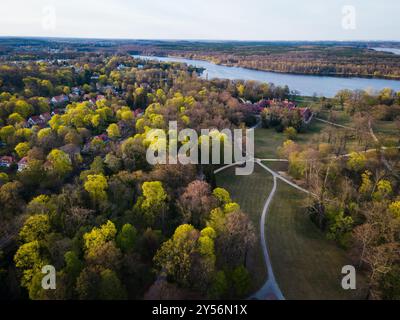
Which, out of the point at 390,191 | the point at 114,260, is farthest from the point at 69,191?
the point at 390,191

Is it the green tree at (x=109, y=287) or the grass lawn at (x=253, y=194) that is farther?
the grass lawn at (x=253, y=194)

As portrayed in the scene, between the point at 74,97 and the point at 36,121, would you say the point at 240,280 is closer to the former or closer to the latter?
the point at 36,121

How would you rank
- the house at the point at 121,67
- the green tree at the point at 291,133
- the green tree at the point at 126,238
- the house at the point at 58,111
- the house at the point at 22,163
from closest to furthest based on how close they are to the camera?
the green tree at the point at 126,238
the house at the point at 22,163
the green tree at the point at 291,133
the house at the point at 58,111
the house at the point at 121,67

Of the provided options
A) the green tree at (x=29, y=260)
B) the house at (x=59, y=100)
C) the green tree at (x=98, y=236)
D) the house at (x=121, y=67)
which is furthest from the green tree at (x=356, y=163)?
the house at (x=121, y=67)

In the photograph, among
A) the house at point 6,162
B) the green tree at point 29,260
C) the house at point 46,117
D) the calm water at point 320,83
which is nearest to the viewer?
the green tree at point 29,260

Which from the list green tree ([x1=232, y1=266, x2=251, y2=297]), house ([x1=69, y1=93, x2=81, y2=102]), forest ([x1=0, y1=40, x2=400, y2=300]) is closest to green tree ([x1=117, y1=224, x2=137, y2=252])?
forest ([x1=0, y1=40, x2=400, y2=300])

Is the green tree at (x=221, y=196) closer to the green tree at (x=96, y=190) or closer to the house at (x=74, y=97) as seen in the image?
the green tree at (x=96, y=190)
